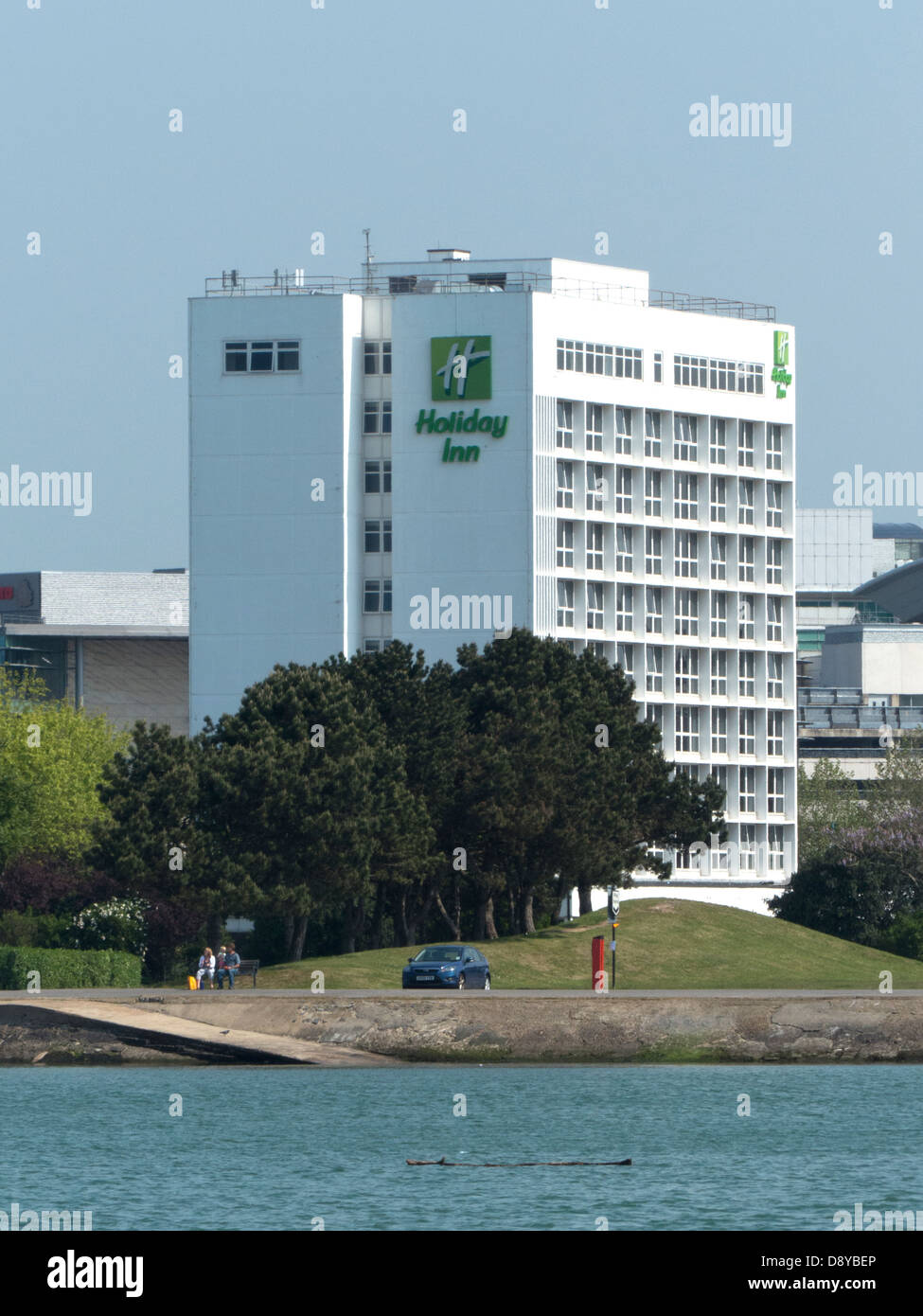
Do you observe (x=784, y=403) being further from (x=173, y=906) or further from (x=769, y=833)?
(x=173, y=906)

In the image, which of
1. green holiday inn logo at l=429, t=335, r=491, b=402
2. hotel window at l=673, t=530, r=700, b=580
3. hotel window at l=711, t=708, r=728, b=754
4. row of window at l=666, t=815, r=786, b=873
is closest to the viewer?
green holiday inn logo at l=429, t=335, r=491, b=402

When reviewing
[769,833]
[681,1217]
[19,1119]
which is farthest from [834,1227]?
[769,833]

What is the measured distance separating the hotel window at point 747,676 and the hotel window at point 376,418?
934 inches

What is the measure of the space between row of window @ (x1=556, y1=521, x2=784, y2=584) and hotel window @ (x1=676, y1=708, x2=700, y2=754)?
7.26m

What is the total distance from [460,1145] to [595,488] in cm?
7712

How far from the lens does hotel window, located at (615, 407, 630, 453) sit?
132 meters

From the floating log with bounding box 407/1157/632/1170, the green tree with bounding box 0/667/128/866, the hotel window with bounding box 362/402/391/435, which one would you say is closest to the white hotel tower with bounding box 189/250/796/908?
the hotel window with bounding box 362/402/391/435

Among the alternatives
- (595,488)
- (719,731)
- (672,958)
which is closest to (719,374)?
(595,488)

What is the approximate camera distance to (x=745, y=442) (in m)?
138

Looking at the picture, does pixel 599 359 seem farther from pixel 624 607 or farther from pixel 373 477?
pixel 373 477

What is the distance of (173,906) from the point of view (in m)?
93.9

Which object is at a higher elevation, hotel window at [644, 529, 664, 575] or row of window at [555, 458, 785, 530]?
row of window at [555, 458, 785, 530]

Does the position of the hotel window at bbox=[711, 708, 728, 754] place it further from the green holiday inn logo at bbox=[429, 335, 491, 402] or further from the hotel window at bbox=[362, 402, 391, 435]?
the hotel window at bbox=[362, 402, 391, 435]
